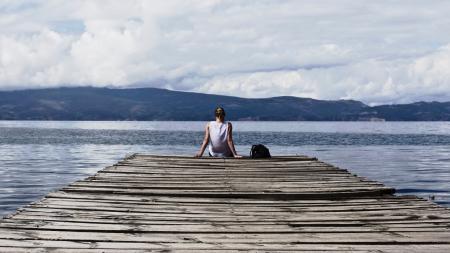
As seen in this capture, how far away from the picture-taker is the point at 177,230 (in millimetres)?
8375

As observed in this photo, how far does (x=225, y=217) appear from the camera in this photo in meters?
9.40

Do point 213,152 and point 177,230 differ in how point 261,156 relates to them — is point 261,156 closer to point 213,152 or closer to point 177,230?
point 213,152

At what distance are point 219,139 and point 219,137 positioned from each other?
0.13 meters

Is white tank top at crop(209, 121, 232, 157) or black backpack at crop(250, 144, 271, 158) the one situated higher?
white tank top at crop(209, 121, 232, 157)

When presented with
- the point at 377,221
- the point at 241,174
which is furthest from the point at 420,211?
the point at 241,174

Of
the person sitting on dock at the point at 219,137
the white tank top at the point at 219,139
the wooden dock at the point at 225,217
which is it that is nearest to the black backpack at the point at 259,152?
the person sitting on dock at the point at 219,137

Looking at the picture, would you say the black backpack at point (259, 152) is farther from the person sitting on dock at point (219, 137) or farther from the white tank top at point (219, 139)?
the white tank top at point (219, 139)

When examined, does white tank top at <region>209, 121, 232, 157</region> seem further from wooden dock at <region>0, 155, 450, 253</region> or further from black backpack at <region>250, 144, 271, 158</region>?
wooden dock at <region>0, 155, 450, 253</region>

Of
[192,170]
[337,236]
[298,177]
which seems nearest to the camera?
[337,236]

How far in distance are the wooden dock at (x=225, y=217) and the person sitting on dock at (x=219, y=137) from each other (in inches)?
157

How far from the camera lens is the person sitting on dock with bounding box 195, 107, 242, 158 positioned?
61.6ft

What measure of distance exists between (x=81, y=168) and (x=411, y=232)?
3498 cm

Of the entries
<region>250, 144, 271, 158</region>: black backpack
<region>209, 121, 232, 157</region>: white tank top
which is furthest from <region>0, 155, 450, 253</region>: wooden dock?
<region>250, 144, 271, 158</region>: black backpack

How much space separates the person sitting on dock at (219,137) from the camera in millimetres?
18781
